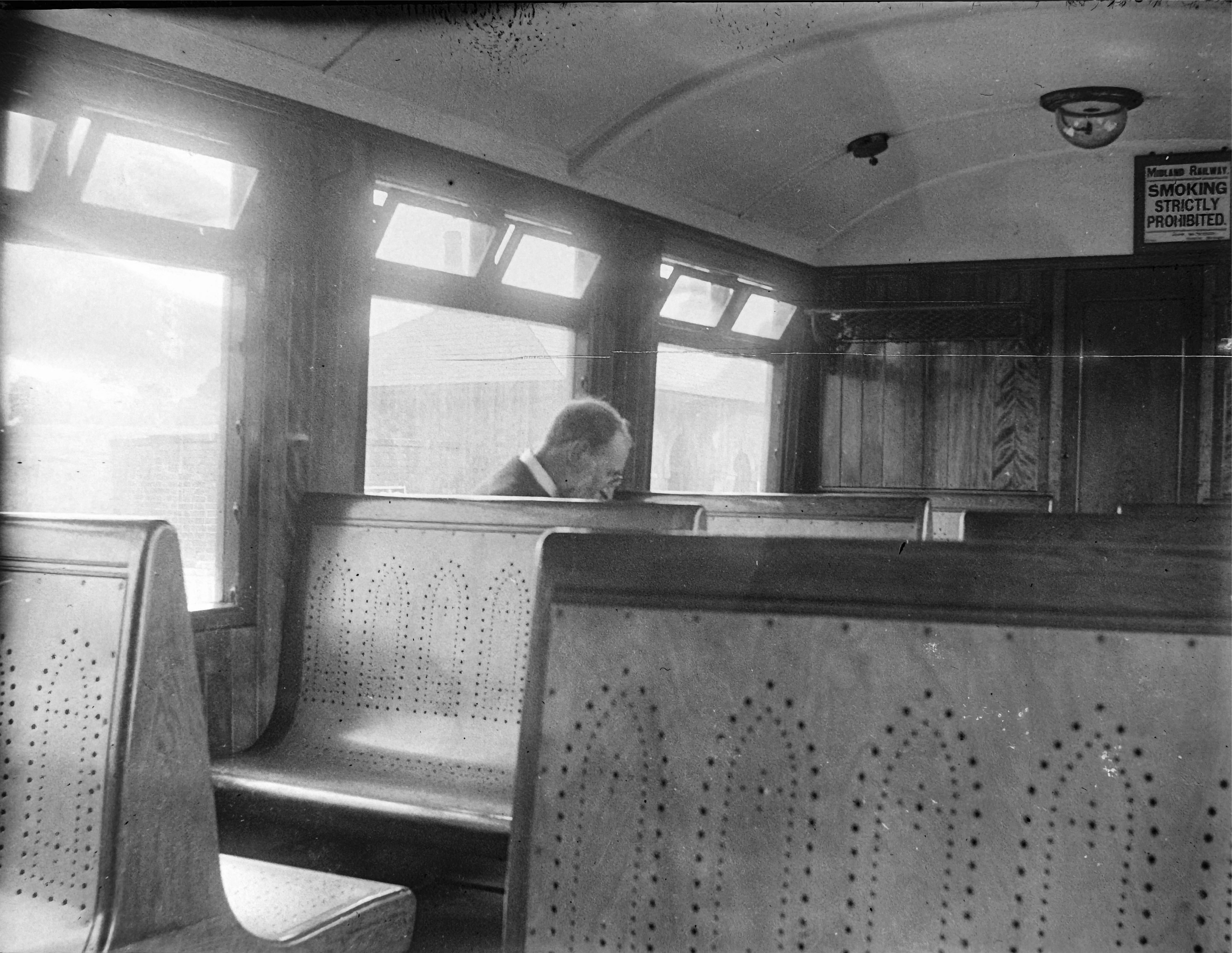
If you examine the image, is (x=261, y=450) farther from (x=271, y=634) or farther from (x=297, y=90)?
(x=297, y=90)

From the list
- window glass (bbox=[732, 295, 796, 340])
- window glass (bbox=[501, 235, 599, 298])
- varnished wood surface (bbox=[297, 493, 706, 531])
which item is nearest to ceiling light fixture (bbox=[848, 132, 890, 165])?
window glass (bbox=[732, 295, 796, 340])

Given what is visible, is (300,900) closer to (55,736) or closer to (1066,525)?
(55,736)

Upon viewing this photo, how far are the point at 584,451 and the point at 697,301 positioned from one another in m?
1.53

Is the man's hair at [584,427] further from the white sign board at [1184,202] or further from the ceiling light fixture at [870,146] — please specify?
the white sign board at [1184,202]

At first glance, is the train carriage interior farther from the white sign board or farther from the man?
the man

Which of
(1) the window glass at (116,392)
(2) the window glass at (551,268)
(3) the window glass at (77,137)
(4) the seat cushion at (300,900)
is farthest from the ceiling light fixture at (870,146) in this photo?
(4) the seat cushion at (300,900)

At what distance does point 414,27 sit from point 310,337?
100 cm

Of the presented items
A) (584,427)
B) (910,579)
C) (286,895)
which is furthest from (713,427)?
(910,579)

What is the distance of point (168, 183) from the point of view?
2.93 meters

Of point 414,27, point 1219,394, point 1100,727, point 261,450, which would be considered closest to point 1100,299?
point 1219,394

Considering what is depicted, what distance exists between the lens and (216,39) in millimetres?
2971

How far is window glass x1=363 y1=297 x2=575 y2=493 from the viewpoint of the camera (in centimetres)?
354

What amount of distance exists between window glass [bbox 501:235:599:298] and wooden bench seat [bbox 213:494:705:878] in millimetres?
1396

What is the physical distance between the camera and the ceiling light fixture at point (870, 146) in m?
3.61
